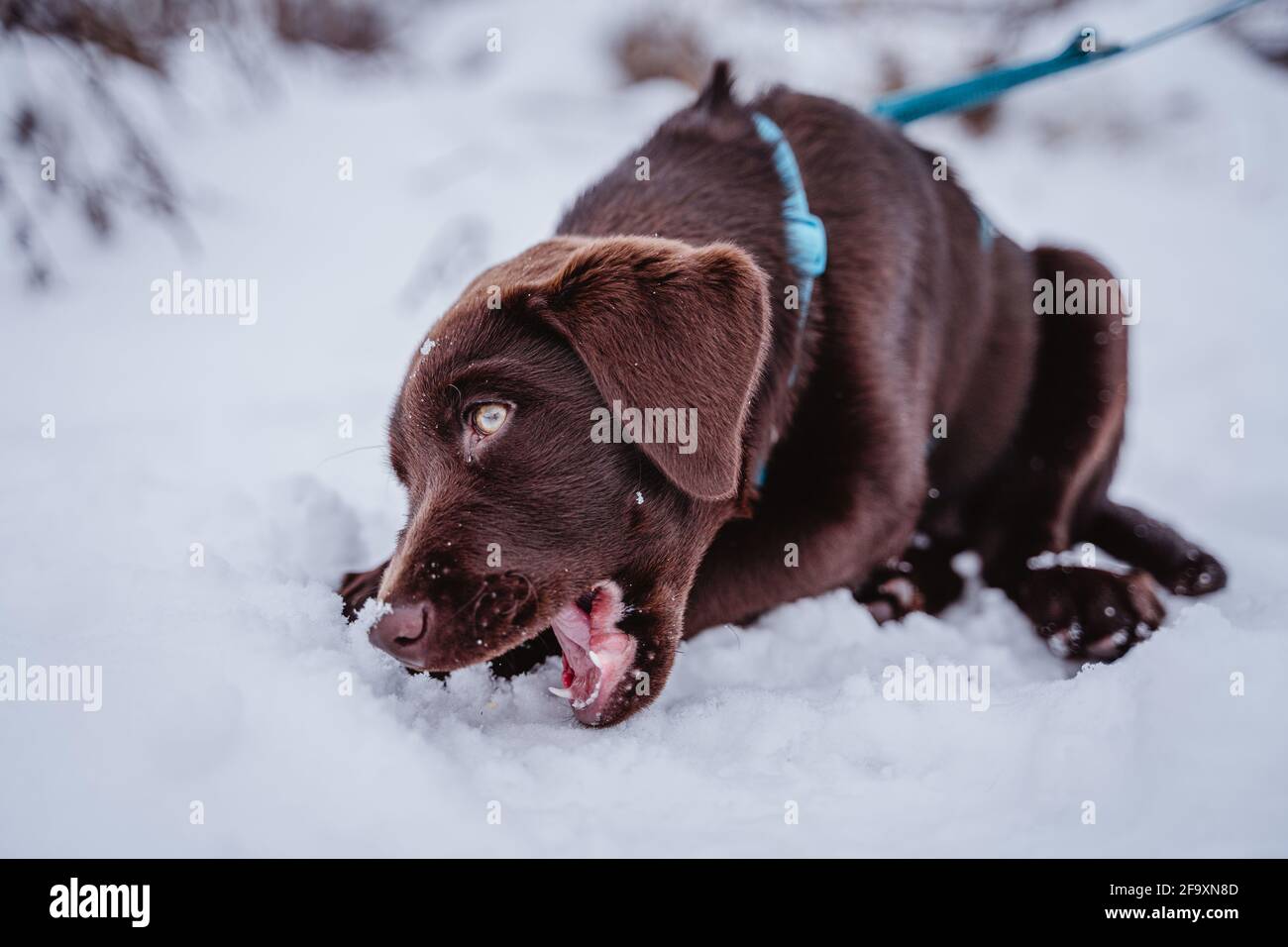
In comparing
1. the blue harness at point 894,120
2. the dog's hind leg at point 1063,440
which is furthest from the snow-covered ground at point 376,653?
the blue harness at point 894,120

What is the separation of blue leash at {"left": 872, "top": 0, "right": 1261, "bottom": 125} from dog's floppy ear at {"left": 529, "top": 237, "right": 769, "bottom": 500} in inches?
61.4

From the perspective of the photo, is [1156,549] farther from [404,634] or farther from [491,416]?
[404,634]

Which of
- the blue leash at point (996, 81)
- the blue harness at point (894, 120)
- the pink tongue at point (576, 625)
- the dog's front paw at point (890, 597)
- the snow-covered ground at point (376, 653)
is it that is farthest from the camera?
the blue leash at point (996, 81)

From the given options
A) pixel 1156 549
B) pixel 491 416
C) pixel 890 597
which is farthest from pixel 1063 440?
pixel 491 416

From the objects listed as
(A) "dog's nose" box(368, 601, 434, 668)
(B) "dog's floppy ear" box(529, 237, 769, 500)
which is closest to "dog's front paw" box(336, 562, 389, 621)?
(A) "dog's nose" box(368, 601, 434, 668)

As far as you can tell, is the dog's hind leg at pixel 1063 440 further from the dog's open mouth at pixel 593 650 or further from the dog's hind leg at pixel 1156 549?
the dog's open mouth at pixel 593 650

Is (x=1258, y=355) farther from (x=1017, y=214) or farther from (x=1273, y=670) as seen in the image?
(x=1273, y=670)

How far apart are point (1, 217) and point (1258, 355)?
6638 mm

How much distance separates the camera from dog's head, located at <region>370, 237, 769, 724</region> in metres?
1.63

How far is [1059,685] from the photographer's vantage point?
72.1 inches

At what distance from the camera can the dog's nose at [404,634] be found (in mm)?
1505

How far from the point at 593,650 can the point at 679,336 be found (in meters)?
0.70

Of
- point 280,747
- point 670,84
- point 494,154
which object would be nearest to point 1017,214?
point 670,84

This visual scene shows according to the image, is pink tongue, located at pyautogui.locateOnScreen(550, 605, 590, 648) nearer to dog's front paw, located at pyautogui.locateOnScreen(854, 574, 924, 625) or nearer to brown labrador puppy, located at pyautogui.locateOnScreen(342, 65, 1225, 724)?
brown labrador puppy, located at pyautogui.locateOnScreen(342, 65, 1225, 724)
